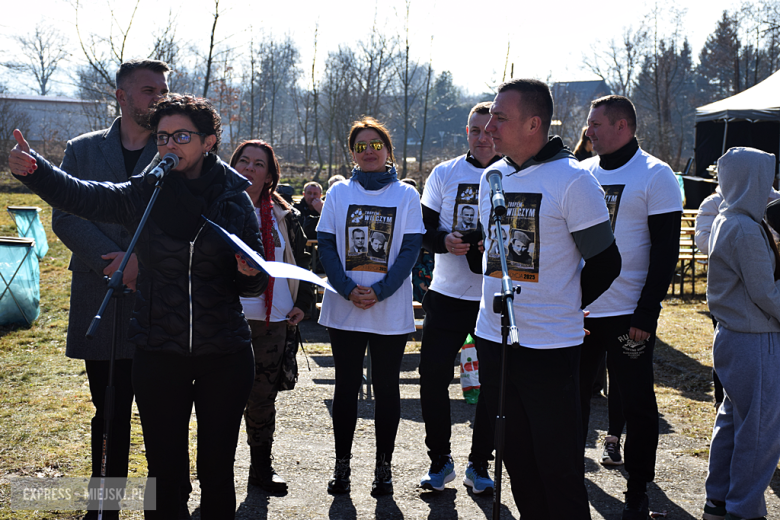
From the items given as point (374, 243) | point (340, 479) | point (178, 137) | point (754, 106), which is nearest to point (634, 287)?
point (374, 243)

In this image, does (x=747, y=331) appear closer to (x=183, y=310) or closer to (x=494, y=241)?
(x=494, y=241)

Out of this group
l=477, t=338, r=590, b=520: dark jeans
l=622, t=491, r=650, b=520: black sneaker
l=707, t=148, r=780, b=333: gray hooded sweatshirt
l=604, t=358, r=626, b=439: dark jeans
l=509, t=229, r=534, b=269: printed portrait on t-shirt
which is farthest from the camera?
l=604, t=358, r=626, b=439: dark jeans

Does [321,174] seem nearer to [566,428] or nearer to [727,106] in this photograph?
[727,106]

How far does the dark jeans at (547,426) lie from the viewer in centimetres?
272

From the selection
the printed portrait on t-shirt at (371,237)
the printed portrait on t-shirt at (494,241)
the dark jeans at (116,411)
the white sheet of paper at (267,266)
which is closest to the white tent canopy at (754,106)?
the printed portrait on t-shirt at (371,237)

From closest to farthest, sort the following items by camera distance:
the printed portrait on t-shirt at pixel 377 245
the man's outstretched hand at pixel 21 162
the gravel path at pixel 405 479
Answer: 1. the man's outstretched hand at pixel 21 162
2. the gravel path at pixel 405 479
3. the printed portrait on t-shirt at pixel 377 245

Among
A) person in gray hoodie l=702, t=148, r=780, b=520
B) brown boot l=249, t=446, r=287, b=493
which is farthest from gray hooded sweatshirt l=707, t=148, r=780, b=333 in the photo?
brown boot l=249, t=446, r=287, b=493

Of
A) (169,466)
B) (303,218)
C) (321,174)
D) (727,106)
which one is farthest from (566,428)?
(321,174)

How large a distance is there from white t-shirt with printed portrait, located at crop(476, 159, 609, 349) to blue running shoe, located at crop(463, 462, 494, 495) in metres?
1.59

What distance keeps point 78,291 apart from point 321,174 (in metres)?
32.9

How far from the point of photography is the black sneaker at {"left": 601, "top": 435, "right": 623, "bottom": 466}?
467 cm

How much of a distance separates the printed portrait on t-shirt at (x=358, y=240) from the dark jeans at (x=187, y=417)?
1436mm

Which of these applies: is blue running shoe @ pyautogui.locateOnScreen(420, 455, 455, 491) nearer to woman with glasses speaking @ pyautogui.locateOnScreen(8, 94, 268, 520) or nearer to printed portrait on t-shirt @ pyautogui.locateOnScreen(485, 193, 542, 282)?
woman with glasses speaking @ pyautogui.locateOnScreen(8, 94, 268, 520)

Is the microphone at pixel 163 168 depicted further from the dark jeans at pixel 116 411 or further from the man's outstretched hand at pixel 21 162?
the dark jeans at pixel 116 411
